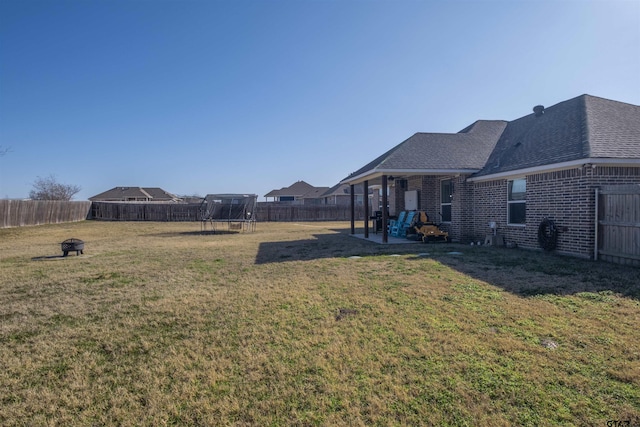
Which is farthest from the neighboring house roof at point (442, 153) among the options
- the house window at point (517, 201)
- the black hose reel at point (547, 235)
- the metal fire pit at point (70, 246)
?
the metal fire pit at point (70, 246)

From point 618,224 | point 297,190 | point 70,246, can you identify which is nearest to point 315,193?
point 297,190

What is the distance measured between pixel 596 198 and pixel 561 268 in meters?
2.01

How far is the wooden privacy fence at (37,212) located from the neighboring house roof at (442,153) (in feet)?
63.4

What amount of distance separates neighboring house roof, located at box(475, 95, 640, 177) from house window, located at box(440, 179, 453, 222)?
1519 millimetres

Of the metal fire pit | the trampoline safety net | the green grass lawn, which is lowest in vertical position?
the green grass lawn

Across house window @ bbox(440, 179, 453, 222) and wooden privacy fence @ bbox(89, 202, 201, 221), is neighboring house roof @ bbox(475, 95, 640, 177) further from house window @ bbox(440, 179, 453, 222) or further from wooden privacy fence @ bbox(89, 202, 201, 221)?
wooden privacy fence @ bbox(89, 202, 201, 221)

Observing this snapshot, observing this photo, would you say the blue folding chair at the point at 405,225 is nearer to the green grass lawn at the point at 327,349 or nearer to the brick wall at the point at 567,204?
the brick wall at the point at 567,204

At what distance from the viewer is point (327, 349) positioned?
328 centimetres

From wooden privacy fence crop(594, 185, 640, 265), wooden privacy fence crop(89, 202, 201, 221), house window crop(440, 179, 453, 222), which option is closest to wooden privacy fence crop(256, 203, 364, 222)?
wooden privacy fence crop(89, 202, 201, 221)

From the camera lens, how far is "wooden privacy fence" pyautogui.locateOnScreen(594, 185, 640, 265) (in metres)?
6.56

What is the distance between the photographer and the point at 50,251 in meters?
10.7

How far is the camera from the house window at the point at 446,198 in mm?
12773

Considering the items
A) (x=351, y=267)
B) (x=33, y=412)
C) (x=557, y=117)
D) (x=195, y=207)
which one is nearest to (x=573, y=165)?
(x=557, y=117)

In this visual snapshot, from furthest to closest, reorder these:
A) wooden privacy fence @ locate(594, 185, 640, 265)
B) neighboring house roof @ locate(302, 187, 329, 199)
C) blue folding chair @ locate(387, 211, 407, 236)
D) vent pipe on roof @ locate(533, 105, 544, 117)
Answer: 1. neighboring house roof @ locate(302, 187, 329, 199)
2. blue folding chair @ locate(387, 211, 407, 236)
3. vent pipe on roof @ locate(533, 105, 544, 117)
4. wooden privacy fence @ locate(594, 185, 640, 265)
